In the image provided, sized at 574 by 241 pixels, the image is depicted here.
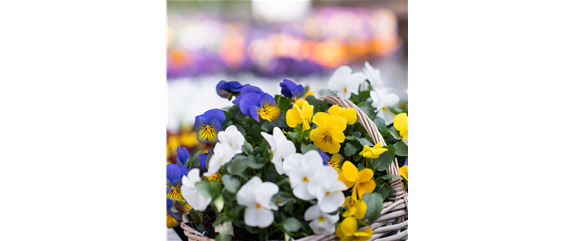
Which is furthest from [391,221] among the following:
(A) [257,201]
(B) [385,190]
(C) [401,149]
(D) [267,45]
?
(D) [267,45]

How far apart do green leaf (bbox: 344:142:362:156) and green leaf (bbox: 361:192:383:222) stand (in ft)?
0.44

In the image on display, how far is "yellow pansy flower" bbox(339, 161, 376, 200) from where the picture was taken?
67cm

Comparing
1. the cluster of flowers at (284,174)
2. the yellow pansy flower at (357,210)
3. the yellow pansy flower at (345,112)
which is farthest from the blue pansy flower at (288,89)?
the yellow pansy flower at (357,210)

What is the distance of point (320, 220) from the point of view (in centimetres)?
64

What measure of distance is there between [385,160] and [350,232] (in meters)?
0.18

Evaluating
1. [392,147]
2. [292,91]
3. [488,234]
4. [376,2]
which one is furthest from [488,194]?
[376,2]

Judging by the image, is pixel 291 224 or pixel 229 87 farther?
pixel 229 87

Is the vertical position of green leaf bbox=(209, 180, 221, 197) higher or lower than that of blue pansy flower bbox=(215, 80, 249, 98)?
lower

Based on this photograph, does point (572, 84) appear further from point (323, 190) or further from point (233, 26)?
point (233, 26)

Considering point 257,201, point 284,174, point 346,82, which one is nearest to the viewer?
point 257,201

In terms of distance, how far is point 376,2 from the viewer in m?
3.88

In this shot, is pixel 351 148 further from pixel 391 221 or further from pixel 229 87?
pixel 229 87

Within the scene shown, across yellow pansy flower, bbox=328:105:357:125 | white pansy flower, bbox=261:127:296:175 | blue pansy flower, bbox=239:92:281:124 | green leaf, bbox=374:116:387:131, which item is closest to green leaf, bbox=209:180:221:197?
white pansy flower, bbox=261:127:296:175

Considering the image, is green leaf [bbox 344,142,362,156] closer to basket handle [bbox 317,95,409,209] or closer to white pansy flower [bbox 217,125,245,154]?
basket handle [bbox 317,95,409,209]
